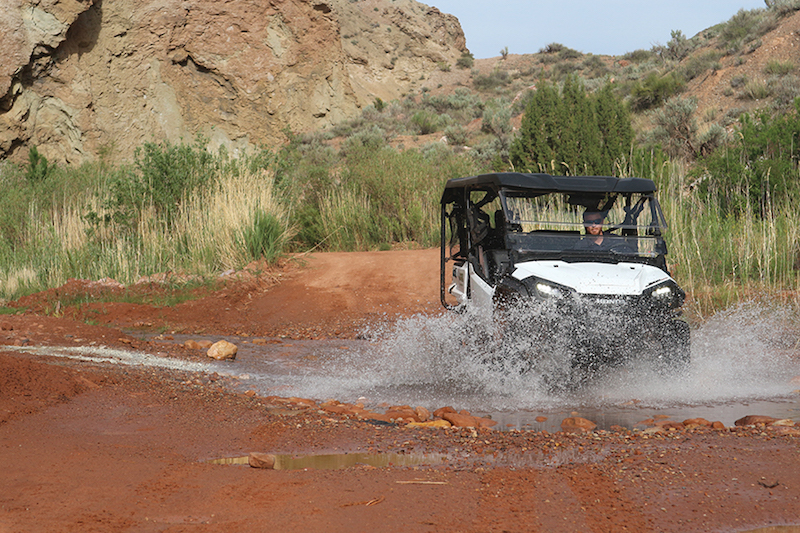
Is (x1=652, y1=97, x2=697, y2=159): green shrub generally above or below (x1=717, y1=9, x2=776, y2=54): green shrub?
below

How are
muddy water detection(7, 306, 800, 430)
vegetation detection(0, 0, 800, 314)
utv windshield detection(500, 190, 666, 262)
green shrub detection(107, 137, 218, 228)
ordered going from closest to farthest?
muddy water detection(7, 306, 800, 430) < utv windshield detection(500, 190, 666, 262) < vegetation detection(0, 0, 800, 314) < green shrub detection(107, 137, 218, 228)

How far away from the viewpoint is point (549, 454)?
411 cm

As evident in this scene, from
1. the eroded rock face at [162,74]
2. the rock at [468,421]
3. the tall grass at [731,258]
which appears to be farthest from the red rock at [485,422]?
the eroded rock face at [162,74]

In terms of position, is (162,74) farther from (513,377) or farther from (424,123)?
(513,377)

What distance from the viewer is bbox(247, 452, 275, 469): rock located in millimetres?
3822

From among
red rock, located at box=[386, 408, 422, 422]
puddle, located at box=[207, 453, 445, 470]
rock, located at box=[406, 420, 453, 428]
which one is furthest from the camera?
red rock, located at box=[386, 408, 422, 422]

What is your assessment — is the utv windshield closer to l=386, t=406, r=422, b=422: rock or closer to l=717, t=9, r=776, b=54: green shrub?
l=386, t=406, r=422, b=422: rock

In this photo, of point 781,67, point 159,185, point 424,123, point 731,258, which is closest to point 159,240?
point 159,185

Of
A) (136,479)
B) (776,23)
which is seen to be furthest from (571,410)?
(776,23)

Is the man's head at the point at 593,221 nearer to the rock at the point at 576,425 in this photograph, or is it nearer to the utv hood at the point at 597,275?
the utv hood at the point at 597,275

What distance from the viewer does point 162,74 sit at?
2580 centimetres

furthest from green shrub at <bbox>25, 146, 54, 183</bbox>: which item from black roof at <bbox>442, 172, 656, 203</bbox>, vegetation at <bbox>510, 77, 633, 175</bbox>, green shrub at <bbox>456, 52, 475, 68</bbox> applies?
green shrub at <bbox>456, 52, 475, 68</bbox>

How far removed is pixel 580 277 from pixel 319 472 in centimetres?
297

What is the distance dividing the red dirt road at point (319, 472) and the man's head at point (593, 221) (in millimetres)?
2595
